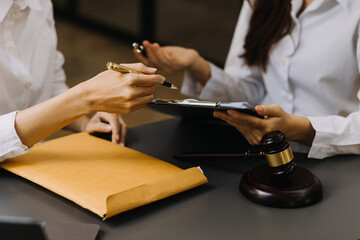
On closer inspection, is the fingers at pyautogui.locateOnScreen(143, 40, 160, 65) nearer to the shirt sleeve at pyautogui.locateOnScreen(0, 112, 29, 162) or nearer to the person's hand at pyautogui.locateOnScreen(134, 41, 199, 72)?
the person's hand at pyautogui.locateOnScreen(134, 41, 199, 72)

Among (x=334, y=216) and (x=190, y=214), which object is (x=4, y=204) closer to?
(x=190, y=214)

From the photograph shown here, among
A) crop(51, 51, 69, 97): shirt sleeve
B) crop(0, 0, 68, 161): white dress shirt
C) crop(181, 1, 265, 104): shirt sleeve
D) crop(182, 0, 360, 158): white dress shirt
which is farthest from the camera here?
crop(181, 1, 265, 104): shirt sleeve

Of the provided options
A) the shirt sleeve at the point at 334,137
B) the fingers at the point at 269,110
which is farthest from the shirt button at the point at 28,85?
the shirt sleeve at the point at 334,137

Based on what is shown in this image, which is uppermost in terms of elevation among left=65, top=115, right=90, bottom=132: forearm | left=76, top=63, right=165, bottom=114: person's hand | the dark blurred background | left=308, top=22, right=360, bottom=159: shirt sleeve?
left=76, top=63, right=165, bottom=114: person's hand

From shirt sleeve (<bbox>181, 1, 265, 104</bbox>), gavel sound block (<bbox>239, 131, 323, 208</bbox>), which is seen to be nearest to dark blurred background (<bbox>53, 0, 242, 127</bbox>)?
shirt sleeve (<bbox>181, 1, 265, 104</bbox>)

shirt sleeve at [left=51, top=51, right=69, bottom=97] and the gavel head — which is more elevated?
the gavel head

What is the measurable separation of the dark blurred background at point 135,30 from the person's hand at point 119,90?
7.49 feet

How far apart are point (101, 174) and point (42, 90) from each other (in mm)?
614

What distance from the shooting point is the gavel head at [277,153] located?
977 mm

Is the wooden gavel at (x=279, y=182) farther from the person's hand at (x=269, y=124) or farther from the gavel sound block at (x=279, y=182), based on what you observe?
the person's hand at (x=269, y=124)

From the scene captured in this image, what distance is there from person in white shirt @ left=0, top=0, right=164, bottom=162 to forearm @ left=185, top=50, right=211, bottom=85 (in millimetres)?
446

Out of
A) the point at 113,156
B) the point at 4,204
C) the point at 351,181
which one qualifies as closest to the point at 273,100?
the point at 351,181

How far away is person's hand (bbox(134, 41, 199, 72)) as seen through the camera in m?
1.54

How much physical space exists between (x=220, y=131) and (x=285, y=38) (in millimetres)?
444
